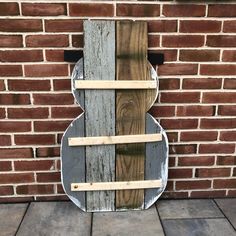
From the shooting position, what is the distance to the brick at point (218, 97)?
1905 mm

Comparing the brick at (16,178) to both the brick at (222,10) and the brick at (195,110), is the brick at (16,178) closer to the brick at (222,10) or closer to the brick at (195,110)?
the brick at (195,110)

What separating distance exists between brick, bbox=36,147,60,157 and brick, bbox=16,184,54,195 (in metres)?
0.21

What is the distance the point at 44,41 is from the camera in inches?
69.3

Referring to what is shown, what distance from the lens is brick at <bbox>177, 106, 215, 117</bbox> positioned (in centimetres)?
192

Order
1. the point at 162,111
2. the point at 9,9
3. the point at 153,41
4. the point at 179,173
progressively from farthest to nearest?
the point at 179,173 → the point at 162,111 → the point at 153,41 → the point at 9,9

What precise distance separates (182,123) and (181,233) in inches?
25.9

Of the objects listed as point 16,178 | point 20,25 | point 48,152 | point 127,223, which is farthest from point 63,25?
point 127,223

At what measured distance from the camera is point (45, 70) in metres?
1.80

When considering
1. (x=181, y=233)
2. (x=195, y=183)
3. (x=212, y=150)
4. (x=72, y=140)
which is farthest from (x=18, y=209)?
(x=212, y=150)

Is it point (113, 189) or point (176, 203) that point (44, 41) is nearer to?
point (113, 189)

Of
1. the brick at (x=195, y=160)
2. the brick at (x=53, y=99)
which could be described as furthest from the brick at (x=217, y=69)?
the brick at (x=53, y=99)

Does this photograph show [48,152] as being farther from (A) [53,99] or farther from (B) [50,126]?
(A) [53,99]

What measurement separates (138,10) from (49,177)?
3.84 feet

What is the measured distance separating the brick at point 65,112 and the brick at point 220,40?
2.91 feet
